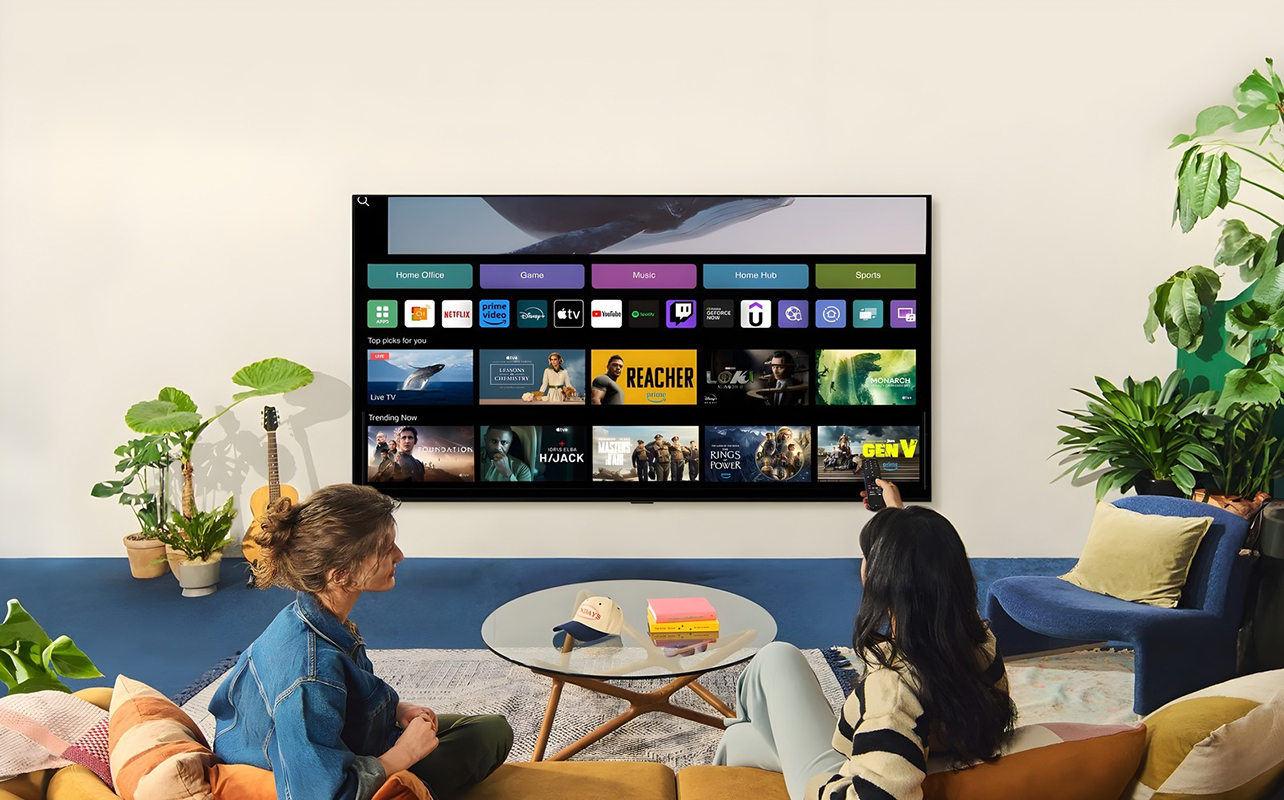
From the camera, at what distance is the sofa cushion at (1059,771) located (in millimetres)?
1296

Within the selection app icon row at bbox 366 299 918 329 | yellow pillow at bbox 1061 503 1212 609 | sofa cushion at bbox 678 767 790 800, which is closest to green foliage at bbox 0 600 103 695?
sofa cushion at bbox 678 767 790 800

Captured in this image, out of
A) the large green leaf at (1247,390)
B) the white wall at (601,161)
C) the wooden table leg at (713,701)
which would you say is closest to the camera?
the wooden table leg at (713,701)

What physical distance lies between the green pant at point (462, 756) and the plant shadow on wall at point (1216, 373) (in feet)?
10.3

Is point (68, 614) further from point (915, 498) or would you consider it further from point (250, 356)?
point (915, 498)

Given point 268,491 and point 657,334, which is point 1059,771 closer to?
point 657,334

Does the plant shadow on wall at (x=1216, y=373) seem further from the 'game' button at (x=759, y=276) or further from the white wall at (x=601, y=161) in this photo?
the 'game' button at (x=759, y=276)

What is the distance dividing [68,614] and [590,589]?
283 cm

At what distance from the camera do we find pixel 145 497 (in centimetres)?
489

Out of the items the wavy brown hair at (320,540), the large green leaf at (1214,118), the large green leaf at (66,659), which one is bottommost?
the large green leaf at (66,659)

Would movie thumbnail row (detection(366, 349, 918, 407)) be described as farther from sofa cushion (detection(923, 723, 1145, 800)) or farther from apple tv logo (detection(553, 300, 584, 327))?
sofa cushion (detection(923, 723, 1145, 800))

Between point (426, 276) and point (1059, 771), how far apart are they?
4.39m

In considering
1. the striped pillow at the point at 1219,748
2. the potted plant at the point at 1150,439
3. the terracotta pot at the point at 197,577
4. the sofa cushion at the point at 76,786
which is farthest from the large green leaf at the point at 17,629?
the potted plant at the point at 1150,439

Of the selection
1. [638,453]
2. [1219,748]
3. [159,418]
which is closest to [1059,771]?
[1219,748]

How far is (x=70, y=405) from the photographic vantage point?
17.1ft
